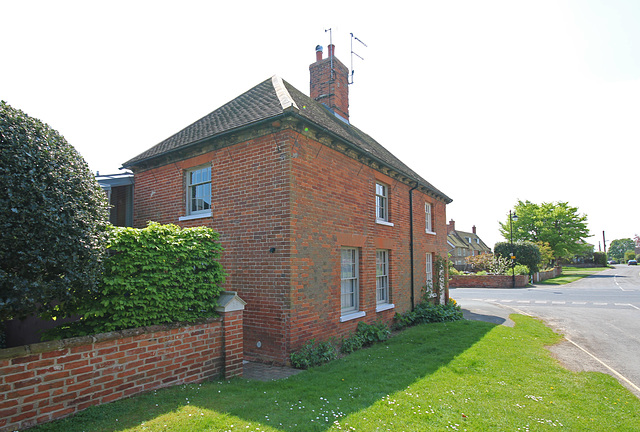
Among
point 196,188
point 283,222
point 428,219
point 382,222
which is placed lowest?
point 283,222

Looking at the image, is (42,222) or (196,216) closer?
(42,222)

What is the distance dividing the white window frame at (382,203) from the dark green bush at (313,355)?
5217 millimetres

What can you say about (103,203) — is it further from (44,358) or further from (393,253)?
(393,253)

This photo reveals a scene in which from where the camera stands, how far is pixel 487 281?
33.7 meters

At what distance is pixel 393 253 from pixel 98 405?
966 centimetres

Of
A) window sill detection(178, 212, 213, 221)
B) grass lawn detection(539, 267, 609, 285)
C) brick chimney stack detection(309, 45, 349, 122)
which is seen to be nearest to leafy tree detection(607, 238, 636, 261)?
grass lawn detection(539, 267, 609, 285)

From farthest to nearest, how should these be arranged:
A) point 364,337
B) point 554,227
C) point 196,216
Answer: point 554,227 → point 364,337 → point 196,216

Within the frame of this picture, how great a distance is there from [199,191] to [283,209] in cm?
353

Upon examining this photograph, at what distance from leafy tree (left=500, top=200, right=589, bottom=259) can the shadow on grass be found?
52.9 m

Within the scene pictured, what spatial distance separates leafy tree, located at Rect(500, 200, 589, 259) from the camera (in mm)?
52094

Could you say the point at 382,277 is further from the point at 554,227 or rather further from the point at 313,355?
the point at 554,227

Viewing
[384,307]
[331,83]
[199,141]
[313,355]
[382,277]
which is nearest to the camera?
[313,355]

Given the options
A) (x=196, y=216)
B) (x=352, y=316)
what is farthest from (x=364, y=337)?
(x=196, y=216)

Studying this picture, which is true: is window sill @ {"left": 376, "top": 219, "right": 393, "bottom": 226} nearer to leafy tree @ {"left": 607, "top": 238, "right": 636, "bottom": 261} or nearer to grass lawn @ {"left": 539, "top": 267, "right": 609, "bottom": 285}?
grass lawn @ {"left": 539, "top": 267, "right": 609, "bottom": 285}
